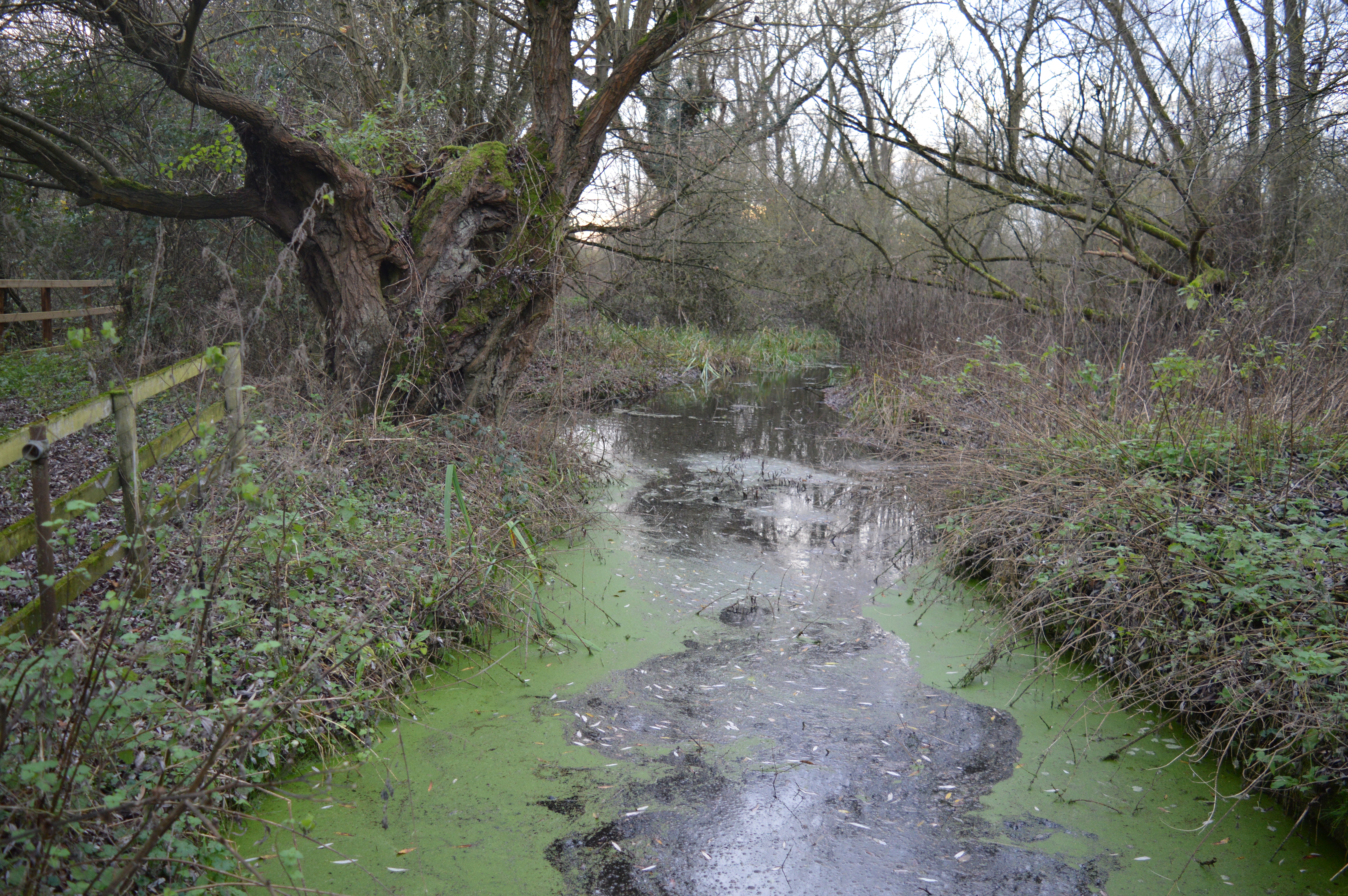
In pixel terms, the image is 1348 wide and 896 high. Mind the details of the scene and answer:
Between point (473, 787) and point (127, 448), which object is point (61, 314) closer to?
point (127, 448)

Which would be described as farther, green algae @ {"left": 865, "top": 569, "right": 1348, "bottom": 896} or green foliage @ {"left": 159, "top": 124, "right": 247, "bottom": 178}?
green foliage @ {"left": 159, "top": 124, "right": 247, "bottom": 178}

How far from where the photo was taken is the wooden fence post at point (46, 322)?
11.7 metres

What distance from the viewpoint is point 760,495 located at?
8.02 m

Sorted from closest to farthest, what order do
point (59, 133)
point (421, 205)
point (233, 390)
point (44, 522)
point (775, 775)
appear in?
1. point (44, 522)
2. point (775, 775)
3. point (233, 390)
4. point (59, 133)
5. point (421, 205)

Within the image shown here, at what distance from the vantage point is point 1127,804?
325cm

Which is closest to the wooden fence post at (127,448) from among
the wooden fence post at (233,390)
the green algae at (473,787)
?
the wooden fence post at (233,390)

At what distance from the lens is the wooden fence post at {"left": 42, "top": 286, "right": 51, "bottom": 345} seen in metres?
11.7

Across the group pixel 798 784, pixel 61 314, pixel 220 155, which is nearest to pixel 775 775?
pixel 798 784

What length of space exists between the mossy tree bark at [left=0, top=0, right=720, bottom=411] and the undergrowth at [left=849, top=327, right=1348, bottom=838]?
3872mm

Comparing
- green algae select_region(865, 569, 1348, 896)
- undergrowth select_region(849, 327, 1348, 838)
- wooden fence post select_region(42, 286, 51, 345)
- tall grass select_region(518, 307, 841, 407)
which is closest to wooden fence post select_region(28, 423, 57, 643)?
green algae select_region(865, 569, 1348, 896)

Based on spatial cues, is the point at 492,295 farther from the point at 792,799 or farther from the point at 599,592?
the point at 792,799

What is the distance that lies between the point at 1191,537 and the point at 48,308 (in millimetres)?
13789

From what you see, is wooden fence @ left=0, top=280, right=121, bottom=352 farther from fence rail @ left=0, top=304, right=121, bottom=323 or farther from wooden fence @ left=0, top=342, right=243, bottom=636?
wooden fence @ left=0, top=342, right=243, bottom=636

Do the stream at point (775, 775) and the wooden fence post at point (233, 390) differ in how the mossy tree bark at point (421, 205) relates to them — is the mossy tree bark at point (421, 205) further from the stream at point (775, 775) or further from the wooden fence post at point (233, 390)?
the stream at point (775, 775)
